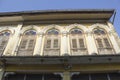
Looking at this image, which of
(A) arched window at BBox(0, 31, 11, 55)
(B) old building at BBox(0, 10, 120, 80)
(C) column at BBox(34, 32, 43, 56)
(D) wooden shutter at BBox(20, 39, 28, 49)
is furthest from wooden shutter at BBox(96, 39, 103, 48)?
(A) arched window at BBox(0, 31, 11, 55)

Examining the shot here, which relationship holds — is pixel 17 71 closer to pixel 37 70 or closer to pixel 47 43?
pixel 37 70

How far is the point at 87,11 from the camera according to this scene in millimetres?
12516

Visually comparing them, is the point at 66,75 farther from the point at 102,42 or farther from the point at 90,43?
the point at 102,42

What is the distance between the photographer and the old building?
8.91 m

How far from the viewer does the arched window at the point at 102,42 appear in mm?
10375

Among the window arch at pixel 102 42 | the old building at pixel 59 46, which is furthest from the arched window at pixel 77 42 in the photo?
the window arch at pixel 102 42

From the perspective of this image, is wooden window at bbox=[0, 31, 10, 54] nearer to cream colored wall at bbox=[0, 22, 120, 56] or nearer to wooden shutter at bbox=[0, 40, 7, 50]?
wooden shutter at bbox=[0, 40, 7, 50]

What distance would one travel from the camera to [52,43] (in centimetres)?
1102

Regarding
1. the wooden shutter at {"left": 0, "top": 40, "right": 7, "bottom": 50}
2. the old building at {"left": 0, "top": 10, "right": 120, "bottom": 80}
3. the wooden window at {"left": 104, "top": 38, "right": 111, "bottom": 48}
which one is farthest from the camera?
the wooden shutter at {"left": 0, "top": 40, "right": 7, "bottom": 50}

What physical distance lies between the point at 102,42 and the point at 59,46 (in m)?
2.71

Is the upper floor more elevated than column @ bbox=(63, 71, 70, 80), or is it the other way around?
the upper floor

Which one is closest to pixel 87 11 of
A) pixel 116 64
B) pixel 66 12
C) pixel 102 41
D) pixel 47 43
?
pixel 66 12

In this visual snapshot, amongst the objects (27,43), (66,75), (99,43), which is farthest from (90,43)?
(27,43)

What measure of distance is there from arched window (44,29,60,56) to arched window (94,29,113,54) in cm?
248
